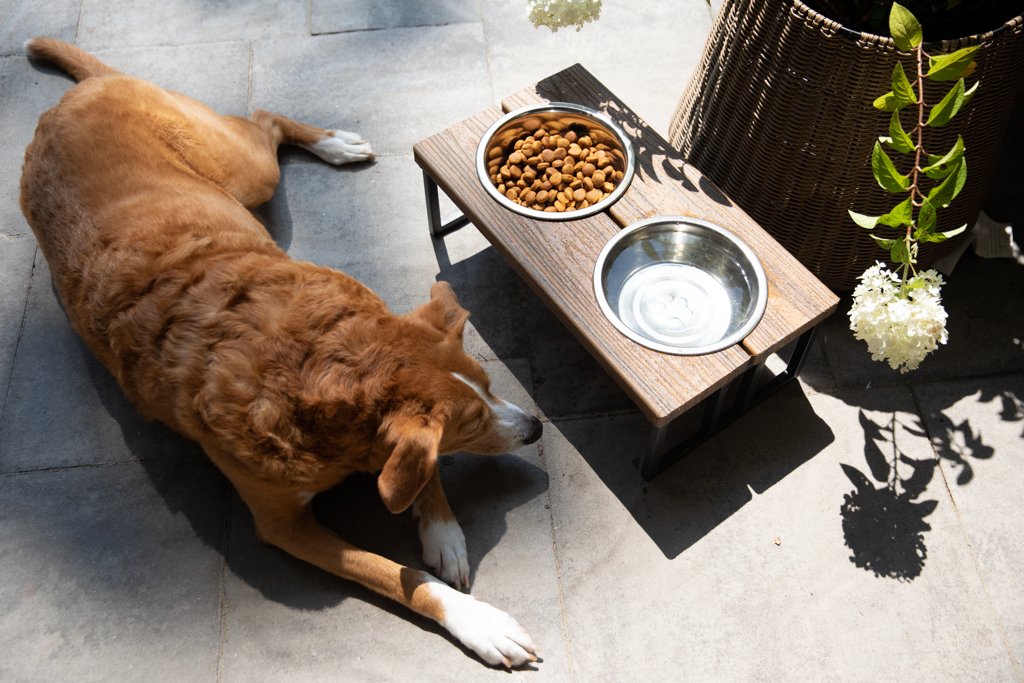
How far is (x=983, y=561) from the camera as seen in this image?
2.65 metres

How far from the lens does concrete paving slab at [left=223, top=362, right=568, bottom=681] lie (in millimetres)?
2537

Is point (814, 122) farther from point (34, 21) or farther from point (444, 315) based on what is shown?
point (34, 21)

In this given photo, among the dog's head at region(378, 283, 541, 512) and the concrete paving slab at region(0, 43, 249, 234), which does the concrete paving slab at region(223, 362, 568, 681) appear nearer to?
the dog's head at region(378, 283, 541, 512)

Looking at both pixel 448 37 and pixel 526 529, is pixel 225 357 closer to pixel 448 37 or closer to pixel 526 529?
pixel 526 529

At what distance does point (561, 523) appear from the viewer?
2.74 m

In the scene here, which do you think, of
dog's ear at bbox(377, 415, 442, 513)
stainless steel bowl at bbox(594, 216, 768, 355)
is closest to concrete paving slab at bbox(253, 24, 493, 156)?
stainless steel bowl at bbox(594, 216, 768, 355)

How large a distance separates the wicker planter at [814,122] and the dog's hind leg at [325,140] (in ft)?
4.43

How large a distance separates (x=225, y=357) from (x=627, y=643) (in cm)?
147

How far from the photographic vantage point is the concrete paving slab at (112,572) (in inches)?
101

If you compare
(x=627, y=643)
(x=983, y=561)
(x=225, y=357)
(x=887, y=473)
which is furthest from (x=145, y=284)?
(x=983, y=561)

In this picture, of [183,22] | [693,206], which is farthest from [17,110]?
[693,206]

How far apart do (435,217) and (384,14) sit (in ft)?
4.41

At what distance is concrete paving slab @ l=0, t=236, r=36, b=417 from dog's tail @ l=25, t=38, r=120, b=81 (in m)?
0.72

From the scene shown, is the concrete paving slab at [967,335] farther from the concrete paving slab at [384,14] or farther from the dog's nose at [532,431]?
the concrete paving slab at [384,14]
